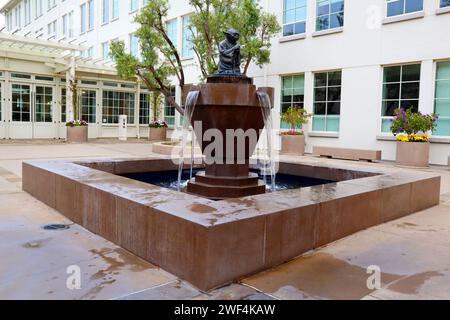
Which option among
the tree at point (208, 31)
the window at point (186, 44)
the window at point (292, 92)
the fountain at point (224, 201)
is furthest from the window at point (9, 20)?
the fountain at point (224, 201)

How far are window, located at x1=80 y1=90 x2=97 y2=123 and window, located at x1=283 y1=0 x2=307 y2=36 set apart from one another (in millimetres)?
12362

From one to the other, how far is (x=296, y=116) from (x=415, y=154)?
Answer: 4.97 m

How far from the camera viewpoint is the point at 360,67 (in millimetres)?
15469

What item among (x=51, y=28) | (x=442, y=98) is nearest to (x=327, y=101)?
(x=442, y=98)

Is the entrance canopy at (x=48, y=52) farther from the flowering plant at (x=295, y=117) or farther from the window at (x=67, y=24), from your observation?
the window at (x=67, y=24)

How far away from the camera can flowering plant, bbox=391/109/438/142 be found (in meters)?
12.7

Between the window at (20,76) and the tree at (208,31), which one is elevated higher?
the tree at (208,31)

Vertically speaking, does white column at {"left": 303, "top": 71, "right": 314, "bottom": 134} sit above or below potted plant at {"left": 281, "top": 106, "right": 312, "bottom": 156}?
above

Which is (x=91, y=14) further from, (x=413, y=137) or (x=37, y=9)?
(x=413, y=137)

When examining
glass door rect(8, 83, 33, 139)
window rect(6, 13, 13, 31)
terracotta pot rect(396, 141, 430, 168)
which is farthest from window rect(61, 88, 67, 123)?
window rect(6, 13, 13, 31)

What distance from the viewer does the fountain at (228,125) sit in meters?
5.93

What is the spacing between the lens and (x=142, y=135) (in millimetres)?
27234

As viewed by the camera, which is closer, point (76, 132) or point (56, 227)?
point (56, 227)

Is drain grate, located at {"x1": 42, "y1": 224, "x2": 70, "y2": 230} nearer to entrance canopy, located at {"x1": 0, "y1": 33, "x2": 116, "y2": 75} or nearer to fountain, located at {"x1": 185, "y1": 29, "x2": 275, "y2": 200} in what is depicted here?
fountain, located at {"x1": 185, "y1": 29, "x2": 275, "y2": 200}
